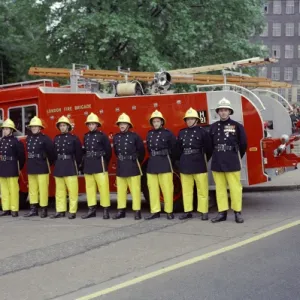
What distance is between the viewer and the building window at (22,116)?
37.1 ft

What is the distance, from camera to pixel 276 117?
10.8 m

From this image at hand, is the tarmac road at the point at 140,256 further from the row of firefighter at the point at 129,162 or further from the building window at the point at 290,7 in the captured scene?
the building window at the point at 290,7

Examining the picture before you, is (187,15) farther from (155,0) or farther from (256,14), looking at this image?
(256,14)

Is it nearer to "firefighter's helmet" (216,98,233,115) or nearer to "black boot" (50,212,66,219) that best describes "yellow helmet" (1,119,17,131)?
"black boot" (50,212,66,219)

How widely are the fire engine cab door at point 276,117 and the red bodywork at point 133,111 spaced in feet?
2.03

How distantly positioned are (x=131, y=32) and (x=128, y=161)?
10.6m

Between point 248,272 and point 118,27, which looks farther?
point 118,27

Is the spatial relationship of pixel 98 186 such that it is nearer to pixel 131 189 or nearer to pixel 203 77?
pixel 131 189

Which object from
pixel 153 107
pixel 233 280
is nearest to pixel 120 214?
pixel 153 107

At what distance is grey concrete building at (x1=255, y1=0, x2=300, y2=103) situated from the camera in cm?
8481

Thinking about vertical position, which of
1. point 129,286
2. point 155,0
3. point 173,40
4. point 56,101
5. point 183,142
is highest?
point 155,0

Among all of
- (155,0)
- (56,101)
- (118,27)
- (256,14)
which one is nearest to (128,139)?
(56,101)

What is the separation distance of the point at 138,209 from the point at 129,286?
158 inches

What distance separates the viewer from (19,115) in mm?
11477
